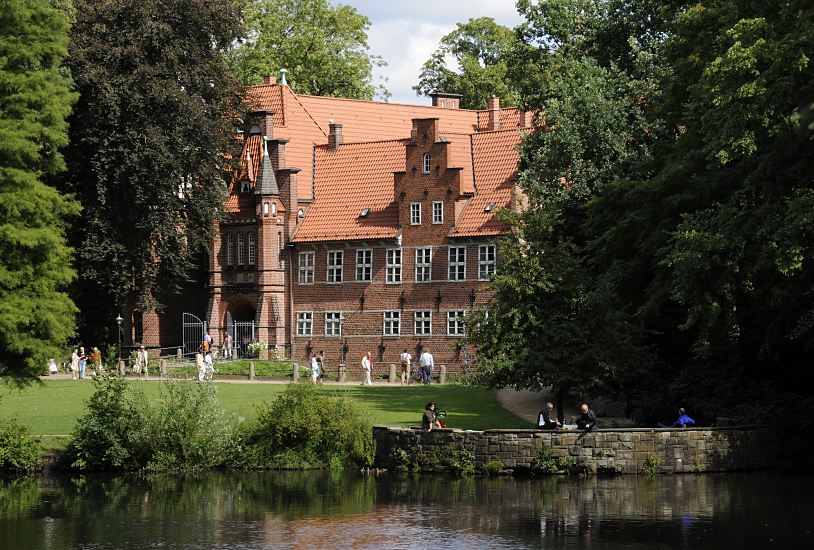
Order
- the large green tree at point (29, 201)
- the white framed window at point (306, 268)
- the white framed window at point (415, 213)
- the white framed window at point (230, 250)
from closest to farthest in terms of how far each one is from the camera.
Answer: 1. the large green tree at point (29, 201)
2. the white framed window at point (415, 213)
3. the white framed window at point (306, 268)
4. the white framed window at point (230, 250)

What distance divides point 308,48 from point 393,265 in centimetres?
2035

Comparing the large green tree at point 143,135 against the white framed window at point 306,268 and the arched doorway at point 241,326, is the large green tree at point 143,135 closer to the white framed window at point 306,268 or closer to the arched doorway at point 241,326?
the arched doorway at point 241,326

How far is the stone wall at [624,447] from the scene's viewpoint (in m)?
33.7

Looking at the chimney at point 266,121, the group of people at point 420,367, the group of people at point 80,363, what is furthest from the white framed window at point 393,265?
the group of people at point 80,363

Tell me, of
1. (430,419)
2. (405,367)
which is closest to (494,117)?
(405,367)

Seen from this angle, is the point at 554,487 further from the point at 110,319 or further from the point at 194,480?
the point at 110,319

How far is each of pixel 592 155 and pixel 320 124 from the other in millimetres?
24791

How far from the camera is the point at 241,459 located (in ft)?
118

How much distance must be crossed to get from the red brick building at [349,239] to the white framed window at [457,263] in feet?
0.16

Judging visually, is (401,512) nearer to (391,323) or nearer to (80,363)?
(80,363)

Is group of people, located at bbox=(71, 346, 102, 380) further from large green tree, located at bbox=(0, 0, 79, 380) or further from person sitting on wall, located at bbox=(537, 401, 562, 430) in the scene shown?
person sitting on wall, located at bbox=(537, 401, 562, 430)

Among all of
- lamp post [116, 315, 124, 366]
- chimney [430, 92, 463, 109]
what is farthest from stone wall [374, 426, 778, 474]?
chimney [430, 92, 463, 109]

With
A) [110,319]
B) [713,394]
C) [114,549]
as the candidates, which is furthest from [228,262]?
[114,549]

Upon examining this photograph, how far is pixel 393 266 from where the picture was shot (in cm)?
6306
